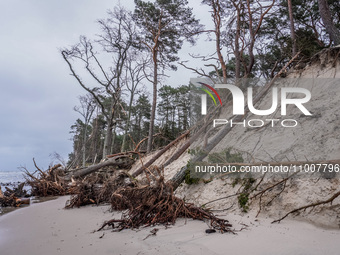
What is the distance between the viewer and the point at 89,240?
8.71ft

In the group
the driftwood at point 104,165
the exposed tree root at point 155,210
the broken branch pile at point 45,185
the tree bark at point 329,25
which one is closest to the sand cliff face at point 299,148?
the exposed tree root at point 155,210

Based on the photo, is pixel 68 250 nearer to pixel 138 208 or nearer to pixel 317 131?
pixel 138 208

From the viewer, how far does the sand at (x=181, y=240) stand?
2197 mm

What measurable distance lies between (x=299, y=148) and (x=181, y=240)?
10.8 feet

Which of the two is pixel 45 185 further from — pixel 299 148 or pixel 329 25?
pixel 329 25

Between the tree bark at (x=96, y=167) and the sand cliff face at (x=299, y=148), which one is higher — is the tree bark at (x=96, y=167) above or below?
below

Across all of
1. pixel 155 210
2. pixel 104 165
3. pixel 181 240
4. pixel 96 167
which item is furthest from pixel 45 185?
pixel 181 240

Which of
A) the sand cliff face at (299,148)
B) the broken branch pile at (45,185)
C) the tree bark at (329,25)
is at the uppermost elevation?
the tree bark at (329,25)

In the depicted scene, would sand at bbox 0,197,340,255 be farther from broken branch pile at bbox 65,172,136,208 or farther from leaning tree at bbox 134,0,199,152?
leaning tree at bbox 134,0,199,152

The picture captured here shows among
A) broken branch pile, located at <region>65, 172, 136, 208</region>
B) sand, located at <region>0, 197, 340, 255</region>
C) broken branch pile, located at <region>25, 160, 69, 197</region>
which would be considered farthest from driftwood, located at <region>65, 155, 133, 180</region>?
sand, located at <region>0, 197, 340, 255</region>

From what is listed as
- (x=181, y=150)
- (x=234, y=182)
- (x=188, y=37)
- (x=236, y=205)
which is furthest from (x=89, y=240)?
(x=188, y=37)

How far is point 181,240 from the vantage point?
2.50 m

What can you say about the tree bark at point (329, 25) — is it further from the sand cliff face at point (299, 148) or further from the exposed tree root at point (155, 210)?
the exposed tree root at point (155, 210)

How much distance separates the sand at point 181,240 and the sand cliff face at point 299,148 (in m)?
0.33
